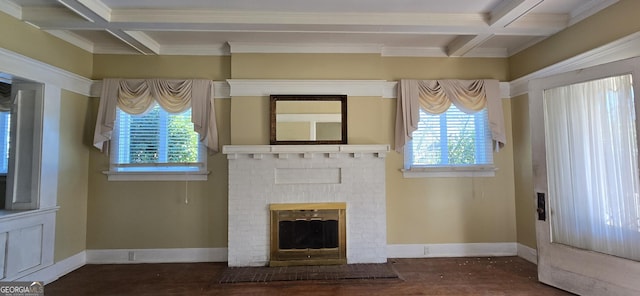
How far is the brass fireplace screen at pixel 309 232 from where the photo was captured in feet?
12.6

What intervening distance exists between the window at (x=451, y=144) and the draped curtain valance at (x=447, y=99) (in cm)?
12

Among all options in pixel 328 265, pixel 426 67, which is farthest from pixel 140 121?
pixel 426 67

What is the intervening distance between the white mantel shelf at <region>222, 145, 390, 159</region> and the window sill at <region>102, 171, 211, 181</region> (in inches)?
23.6

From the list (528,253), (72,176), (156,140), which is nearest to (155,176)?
(156,140)

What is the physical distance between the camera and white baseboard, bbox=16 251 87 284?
3.28 metres

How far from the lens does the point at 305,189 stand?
3959 millimetres

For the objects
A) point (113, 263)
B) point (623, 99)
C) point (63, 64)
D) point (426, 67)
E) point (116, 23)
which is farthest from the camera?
point (426, 67)

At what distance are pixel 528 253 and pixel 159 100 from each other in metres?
5.16

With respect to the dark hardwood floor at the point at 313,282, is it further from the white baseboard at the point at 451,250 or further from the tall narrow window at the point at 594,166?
the tall narrow window at the point at 594,166

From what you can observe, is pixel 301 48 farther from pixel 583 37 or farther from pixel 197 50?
pixel 583 37

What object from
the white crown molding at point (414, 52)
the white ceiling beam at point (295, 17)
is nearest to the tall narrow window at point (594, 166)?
the white ceiling beam at point (295, 17)

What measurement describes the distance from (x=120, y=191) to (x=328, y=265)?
9.42ft

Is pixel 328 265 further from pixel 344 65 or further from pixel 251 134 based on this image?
pixel 344 65

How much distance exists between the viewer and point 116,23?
320 cm
